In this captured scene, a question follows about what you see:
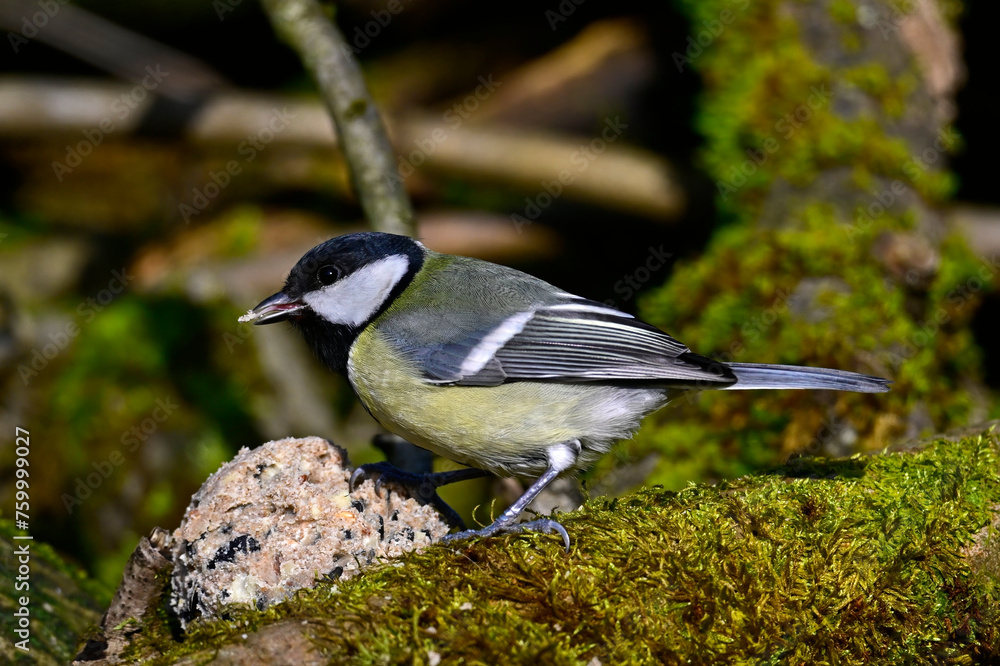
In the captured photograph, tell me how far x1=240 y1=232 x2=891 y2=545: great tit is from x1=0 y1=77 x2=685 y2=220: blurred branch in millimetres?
2907

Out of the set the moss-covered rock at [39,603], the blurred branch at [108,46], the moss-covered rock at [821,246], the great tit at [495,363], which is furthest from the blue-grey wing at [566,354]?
the blurred branch at [108,46]

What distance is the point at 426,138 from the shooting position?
5531 mm

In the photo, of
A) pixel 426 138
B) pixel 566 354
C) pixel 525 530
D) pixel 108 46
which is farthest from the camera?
pixel 108 46

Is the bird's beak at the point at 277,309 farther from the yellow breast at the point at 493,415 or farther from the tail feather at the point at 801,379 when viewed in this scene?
the tail feather at the point at 801,379

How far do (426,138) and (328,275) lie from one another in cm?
316

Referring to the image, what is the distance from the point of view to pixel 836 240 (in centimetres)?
386

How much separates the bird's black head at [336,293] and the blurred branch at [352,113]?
37.0 inches

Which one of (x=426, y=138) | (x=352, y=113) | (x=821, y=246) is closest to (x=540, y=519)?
(x=352, y=113)

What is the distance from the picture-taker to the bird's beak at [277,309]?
2.55 metres

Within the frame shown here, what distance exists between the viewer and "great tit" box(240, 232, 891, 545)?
2.33 metres

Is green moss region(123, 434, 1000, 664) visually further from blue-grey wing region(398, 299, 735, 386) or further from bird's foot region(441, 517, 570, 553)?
blue-grey wing region(398, 299, 735, 386)

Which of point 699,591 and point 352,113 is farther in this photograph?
point 352,113

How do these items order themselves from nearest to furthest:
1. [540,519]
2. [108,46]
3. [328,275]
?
[540,519]
[328,275]
[108,46]

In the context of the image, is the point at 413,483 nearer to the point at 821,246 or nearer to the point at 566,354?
the point at 566,354
